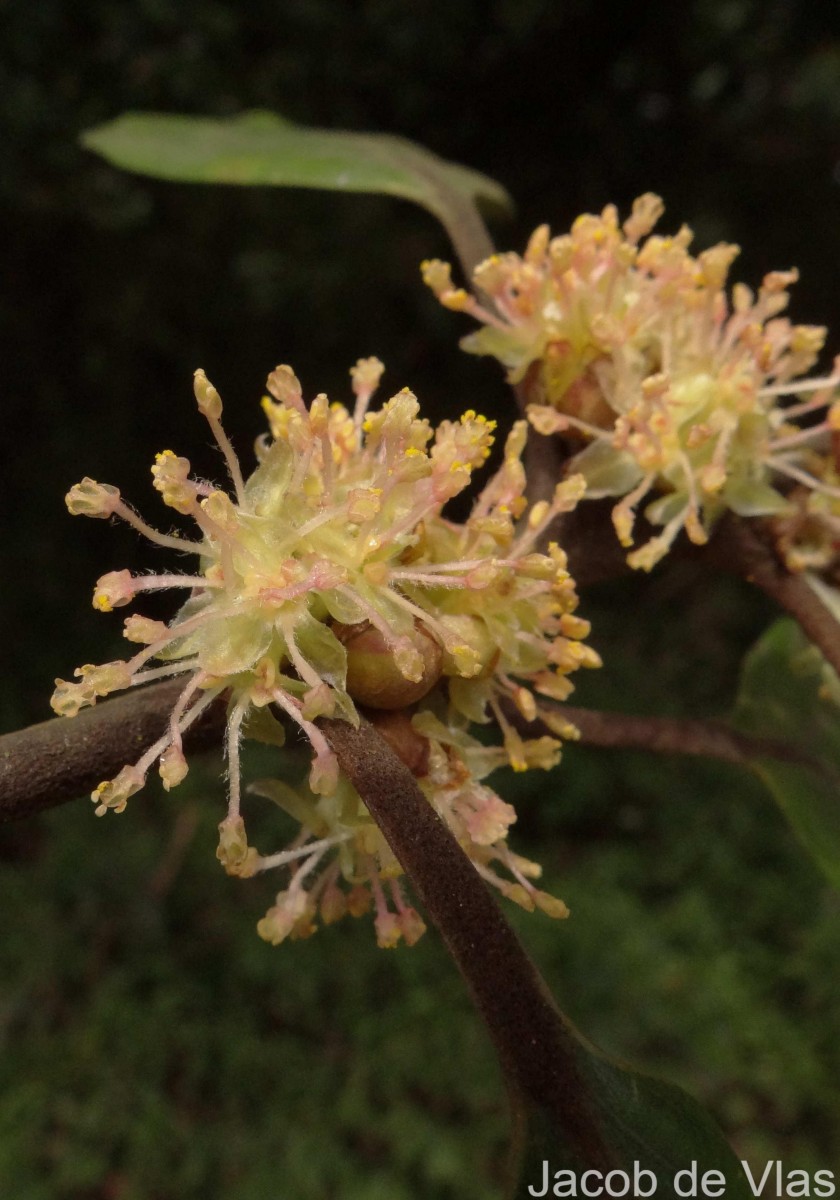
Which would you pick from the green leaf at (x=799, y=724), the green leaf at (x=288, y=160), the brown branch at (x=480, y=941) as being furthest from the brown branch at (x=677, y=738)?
the green leaf at (x=288, y=160)

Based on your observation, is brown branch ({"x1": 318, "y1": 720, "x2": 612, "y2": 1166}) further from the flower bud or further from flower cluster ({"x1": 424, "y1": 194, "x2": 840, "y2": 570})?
flower cluster ({"x1": 424, "y1": 194, "x2": 840, "y2": 570})

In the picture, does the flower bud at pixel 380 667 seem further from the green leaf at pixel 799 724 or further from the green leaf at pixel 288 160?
the green leaf at pixel 288 160

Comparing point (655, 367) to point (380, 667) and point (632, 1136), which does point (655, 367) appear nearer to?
point (380, 667)

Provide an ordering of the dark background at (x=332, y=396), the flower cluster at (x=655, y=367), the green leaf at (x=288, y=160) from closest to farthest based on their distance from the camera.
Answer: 1. the flower cluster at (x=655, y=367)
2. the green leaf at (x=288, y=160)
3. the dark background at (x=332, y=396)

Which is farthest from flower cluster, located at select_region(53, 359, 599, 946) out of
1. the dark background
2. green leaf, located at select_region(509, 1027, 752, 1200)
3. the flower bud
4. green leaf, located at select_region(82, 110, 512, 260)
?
the dark background

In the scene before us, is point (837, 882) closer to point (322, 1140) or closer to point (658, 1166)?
point (658, 1166)

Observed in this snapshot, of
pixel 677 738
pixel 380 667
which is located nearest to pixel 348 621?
pixel 380 667

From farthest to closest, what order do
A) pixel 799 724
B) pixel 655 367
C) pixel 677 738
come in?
pixel 799 724 → pixel 677 738 → pixel 655 367
